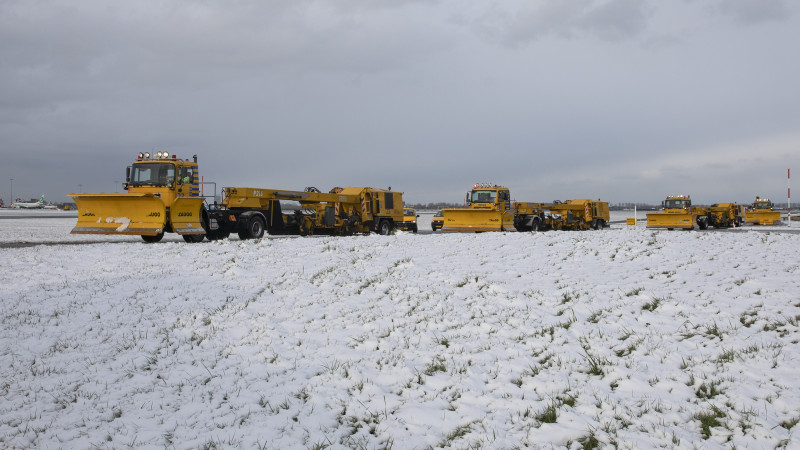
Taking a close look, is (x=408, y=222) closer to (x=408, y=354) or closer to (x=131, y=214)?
(x=131, y=214)

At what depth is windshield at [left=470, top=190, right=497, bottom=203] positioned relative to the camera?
25828 millimetres

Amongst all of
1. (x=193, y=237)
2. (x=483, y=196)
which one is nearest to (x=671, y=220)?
(x=483, y=196)

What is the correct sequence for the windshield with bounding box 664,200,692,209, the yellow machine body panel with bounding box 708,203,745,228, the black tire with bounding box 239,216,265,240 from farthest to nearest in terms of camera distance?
the yellow machine body panel with bounding box 708,203,745,228 < the windshield with bounding box 664,200,692,209 < the black tire with bounding box 239,216,265,240

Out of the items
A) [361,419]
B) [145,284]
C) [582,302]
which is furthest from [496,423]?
[145,284]

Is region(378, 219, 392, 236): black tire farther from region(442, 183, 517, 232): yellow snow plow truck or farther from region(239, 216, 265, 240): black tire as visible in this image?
region(239, 216, 265, 240): black tire

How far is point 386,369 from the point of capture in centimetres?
575

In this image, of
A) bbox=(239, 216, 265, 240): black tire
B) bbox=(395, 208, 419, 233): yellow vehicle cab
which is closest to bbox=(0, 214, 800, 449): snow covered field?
bbox=(239, 216, 265, 240): black tire

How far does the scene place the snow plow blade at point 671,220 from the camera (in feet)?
103

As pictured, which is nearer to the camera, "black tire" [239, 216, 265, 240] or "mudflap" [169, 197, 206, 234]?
"mudflap" [169, 197, 206, 234]

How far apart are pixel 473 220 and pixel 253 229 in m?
11.5

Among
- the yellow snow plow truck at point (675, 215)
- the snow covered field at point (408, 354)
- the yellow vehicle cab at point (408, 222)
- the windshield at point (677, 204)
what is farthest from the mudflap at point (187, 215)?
the windshield at point (677, 204)

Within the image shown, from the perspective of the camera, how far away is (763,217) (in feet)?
139

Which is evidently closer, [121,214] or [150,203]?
[150,203]

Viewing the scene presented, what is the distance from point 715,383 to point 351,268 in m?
7.10
